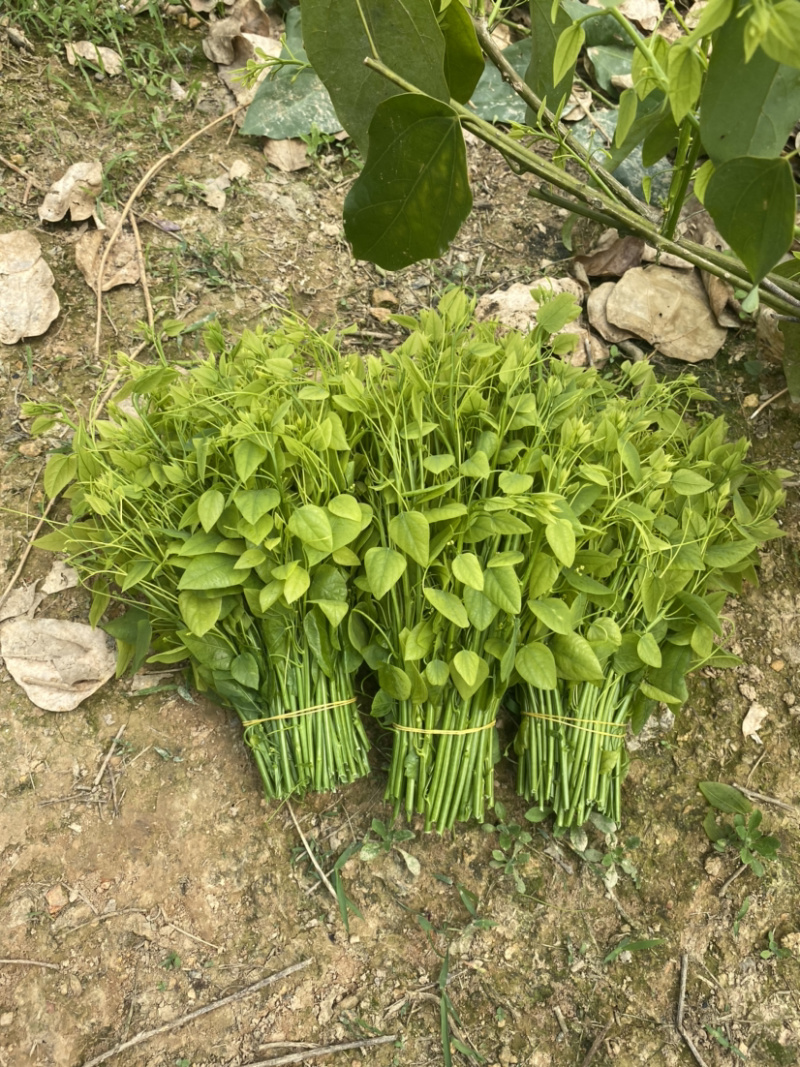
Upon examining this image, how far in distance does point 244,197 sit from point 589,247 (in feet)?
2.78

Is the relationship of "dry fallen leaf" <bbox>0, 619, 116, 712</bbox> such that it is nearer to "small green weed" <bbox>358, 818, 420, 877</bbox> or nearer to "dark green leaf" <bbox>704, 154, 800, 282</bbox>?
"small green weed" <bbox>358, 818, 420, 877</bbox>

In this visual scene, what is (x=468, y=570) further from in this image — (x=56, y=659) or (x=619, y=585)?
(x=56, y=659)

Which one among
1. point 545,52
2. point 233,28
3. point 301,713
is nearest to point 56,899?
point 301,713

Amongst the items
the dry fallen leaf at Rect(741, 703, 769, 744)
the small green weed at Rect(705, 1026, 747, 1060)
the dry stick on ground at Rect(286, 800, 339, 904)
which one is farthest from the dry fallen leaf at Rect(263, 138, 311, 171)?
the small green weed at Rect(705, 1026, 747, 1060)

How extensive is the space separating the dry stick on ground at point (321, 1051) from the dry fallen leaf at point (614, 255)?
5.30 feet

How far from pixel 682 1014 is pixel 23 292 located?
185cm

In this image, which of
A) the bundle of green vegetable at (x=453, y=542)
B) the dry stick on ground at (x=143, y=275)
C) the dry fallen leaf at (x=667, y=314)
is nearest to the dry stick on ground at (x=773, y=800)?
the bundle of green vegetable at (x=453, y=542)

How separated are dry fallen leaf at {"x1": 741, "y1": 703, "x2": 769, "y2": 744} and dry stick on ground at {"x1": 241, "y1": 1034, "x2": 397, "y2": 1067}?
837mm

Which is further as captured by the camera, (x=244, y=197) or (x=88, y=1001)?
(x=244, y=197)

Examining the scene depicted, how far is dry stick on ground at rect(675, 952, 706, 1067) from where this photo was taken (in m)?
1.23

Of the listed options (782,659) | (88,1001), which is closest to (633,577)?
(782,659)

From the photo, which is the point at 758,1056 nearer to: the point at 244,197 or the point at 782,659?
the point at 782,659

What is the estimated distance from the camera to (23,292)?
1.63m

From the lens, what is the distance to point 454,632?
4.05 ft
